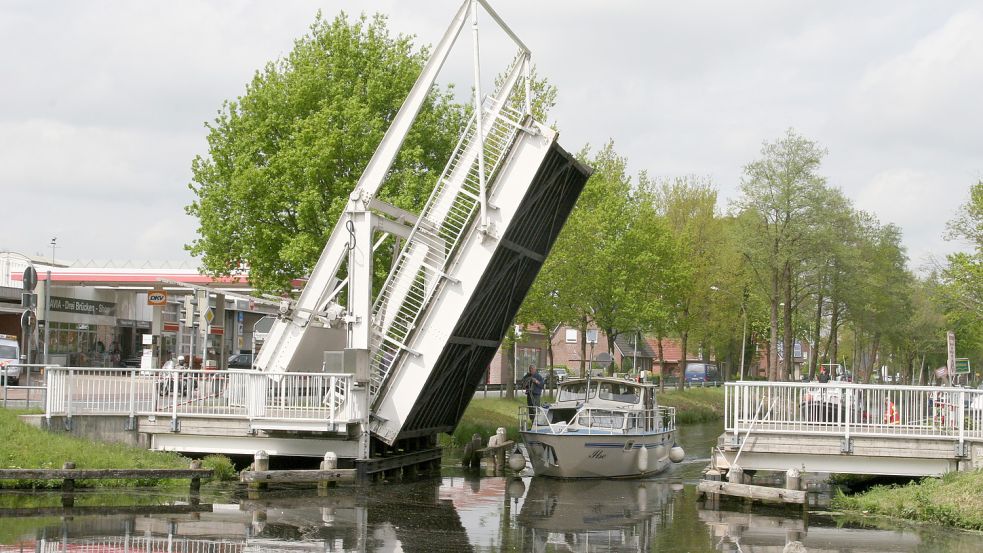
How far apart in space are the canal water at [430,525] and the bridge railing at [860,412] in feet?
5.13

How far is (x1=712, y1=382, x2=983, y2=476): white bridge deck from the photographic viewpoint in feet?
65.6

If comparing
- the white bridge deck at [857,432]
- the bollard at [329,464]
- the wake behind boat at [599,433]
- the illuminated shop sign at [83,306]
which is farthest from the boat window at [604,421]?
the illuminated shop sign at [83,306]

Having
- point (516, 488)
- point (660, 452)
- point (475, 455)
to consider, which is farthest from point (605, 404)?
point (516, 488)

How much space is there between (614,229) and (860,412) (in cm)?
2669

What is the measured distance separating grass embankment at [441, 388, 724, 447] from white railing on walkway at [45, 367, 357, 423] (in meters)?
9.36

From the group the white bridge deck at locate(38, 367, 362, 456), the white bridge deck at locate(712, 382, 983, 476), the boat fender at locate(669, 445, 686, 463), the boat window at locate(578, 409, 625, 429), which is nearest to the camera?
the white bridge deck at locate(712, 382, 983, 476)

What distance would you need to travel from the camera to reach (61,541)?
14180 mm

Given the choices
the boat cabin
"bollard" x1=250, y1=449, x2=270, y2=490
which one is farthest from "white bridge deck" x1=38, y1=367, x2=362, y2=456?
the boat cabin

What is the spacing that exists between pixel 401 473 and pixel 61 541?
10649 mm

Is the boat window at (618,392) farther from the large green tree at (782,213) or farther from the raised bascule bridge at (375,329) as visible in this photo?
the large green tree at (782,213)

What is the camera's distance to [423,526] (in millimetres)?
16859

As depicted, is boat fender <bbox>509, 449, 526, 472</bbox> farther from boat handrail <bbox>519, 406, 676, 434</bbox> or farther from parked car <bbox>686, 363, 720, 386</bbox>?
parked car <bbox>686, 363, 720, 386</bbox>

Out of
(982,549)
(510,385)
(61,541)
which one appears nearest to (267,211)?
(510,385)

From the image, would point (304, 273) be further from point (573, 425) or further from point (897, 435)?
point (897, 435)
